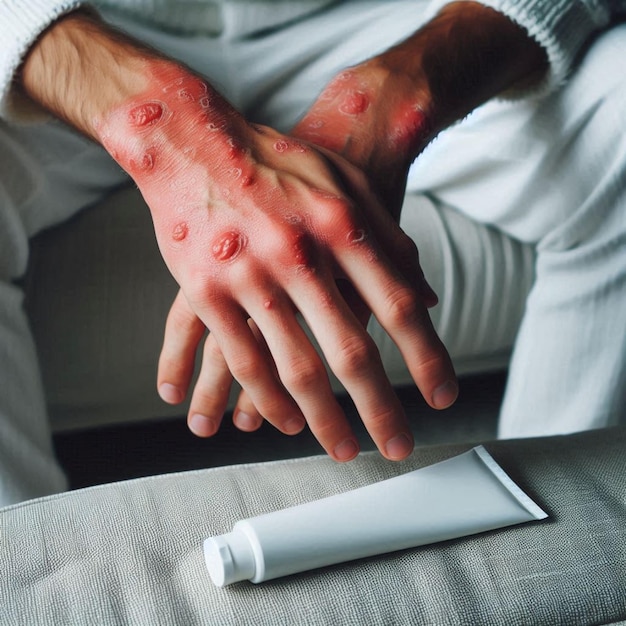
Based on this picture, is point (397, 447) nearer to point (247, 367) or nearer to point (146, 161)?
point (247, 367)

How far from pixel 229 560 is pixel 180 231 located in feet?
0.89

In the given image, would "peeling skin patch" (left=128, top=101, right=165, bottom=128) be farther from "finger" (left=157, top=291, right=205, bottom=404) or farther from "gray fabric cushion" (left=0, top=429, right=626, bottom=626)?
"gray fabric cushion" (left=0, top=429, right=626, bottom=626)

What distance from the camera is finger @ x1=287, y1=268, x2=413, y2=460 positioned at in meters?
0.51

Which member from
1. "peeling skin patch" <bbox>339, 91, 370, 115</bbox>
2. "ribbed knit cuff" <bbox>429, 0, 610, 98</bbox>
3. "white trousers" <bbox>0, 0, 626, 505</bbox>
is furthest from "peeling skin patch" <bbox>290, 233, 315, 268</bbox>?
"ribbed knit cuff" <bbox>429, 0, 610, 98</bbox>

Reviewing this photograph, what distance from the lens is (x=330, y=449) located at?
524 mm

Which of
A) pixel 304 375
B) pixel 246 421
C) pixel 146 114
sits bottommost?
pixel 246 421

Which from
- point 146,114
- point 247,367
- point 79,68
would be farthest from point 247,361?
point 79,68

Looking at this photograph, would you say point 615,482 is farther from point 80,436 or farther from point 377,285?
point 80,436

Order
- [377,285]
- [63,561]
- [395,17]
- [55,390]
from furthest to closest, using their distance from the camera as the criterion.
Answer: [395,17], [55,390], [377,285], [63,561]

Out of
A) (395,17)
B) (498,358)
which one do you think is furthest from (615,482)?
(395,17)

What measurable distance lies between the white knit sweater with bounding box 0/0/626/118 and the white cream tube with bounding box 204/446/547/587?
0.50m

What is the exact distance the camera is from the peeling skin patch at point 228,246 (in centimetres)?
54

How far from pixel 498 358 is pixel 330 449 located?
0.58 metres

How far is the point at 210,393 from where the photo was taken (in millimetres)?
599
